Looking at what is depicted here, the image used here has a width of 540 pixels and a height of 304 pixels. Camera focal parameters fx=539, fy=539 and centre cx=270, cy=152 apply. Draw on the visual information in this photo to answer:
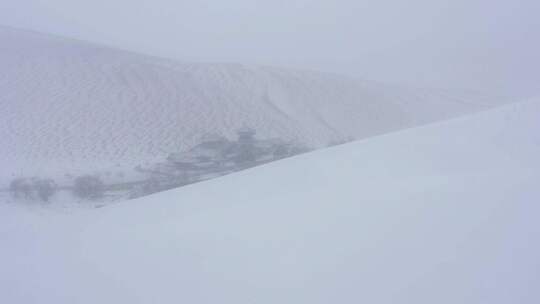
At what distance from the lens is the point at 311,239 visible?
98.3 inches

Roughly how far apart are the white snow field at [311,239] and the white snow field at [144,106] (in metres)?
0.72

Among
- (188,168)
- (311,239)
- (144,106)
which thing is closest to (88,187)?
(188,168)

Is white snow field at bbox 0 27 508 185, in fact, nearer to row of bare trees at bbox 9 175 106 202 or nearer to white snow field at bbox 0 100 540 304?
row of bare trees at bbox 9 175 106 202

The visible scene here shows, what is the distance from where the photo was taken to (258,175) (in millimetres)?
3701

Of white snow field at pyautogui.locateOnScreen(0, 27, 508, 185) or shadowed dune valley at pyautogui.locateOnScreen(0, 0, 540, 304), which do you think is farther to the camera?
white snow field at pyautogui.locateOnScreen(0, 27, 508, 185)

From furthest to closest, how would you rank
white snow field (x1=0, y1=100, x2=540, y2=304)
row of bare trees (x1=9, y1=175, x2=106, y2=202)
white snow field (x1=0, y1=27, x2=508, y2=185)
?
1. white snow field (x1=0, y1=27, x2=508, y2=185)
2. row of bare trees (x1=9, y1=175, x2=106, y2=202)
3. white snow field (x1=0, y1=100, x2=540, y2=304)

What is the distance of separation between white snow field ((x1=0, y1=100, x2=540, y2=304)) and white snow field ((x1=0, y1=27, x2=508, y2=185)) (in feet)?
2.35

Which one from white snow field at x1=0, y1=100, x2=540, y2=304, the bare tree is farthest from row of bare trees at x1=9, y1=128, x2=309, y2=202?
white snow field at x1=0, y1=100, x2=540, y2=304

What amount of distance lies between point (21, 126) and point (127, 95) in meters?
1.07

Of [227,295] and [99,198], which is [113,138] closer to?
[99,198]

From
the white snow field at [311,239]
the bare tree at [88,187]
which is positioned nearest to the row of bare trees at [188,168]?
the bare tree at [88,187]

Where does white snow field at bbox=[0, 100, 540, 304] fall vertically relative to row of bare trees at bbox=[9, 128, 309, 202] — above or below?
below

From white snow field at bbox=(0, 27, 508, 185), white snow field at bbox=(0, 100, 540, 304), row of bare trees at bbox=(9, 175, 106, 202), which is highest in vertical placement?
white snow field at bbox=(0, 27, 508, 185)

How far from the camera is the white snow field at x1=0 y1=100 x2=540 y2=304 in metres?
2.06
